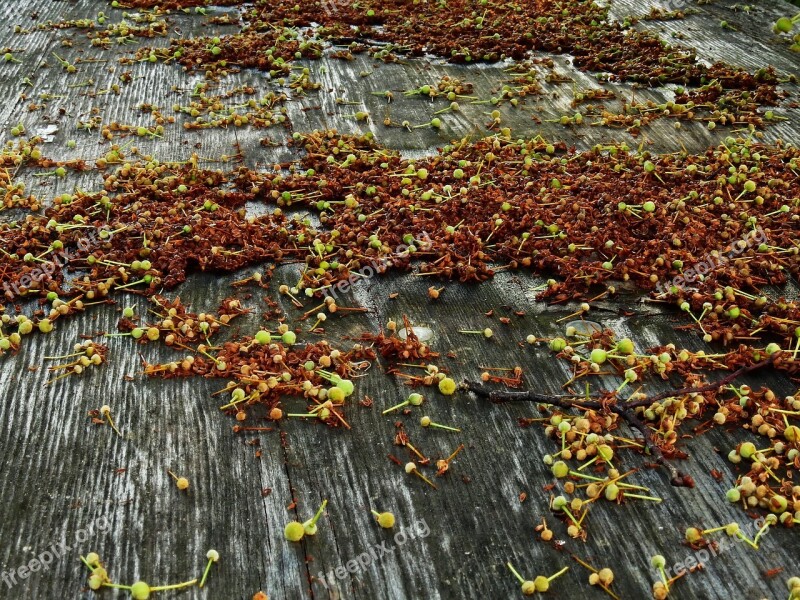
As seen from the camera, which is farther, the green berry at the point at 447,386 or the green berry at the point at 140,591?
the green berry at the point at 447,386

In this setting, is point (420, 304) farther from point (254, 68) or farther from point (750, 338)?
point (254, 68)

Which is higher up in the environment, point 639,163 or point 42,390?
point 639,163

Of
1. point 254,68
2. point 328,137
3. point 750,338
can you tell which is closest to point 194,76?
point 254,68

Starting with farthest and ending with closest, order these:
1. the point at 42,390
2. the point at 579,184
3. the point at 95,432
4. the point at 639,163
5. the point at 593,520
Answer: the point at 639,163
the point at 579,184
the point at 42,390
the point at 95,432
the point at 593,520

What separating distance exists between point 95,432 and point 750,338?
238 centimetres

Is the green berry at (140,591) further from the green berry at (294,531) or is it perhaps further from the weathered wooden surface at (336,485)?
the green berry at (294,531)

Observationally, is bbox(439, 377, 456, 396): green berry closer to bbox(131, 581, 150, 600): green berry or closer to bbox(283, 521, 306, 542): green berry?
bbox(283, 521, 306, 542): green berry

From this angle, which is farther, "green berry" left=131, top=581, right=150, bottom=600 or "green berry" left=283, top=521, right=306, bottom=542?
"green berry" left=283, top=521, right=306, bottom=542

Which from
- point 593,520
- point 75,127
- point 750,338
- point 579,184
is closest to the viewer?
point 593,520

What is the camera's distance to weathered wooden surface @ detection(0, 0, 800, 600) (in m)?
1.76

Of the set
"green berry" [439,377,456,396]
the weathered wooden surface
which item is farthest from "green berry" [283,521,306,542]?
"green berry" [439,377,456,396]

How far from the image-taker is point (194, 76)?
14.3 feet

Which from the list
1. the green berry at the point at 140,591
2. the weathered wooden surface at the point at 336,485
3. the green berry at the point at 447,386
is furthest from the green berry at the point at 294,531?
the green berry at the point at 447,386

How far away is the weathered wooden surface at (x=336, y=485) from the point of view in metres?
Result: 1.76
